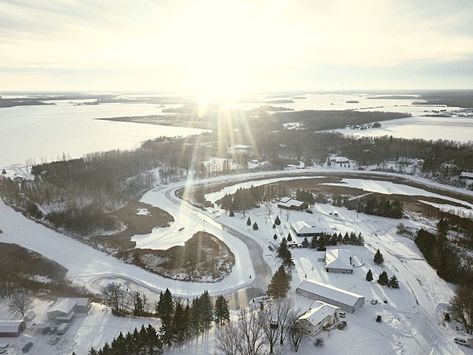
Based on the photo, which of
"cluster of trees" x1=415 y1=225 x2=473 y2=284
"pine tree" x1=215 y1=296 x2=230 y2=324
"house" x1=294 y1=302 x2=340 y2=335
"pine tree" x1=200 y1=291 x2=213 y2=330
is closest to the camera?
"house" x1=294 y1=302 x2=340 y2=335

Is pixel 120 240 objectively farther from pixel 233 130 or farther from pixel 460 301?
pixel 233 130

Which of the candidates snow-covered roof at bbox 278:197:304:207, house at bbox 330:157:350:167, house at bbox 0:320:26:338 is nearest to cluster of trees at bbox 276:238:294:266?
snow-covered roof at bbox 278:197:304:207

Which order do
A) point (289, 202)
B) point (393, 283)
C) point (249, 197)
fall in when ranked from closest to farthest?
point (393, 283) < point (289, 202) < point (249, 197)

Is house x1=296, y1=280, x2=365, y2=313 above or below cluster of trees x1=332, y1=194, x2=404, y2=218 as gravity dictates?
above

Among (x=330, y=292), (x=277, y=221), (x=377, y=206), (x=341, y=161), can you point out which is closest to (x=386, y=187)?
(x=377, y=206)

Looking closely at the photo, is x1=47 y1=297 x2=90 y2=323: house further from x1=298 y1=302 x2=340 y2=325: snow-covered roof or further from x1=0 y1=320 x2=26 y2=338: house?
x1=298 y1=302 x2=340 y2=325: snow-covered roof

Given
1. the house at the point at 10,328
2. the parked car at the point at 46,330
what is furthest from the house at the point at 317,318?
the house at the point at 10,328

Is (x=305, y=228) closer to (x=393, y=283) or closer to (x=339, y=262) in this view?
(x=339, y=262)

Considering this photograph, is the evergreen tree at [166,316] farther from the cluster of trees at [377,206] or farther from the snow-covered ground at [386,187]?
the snow-covered ground at [386,187]
